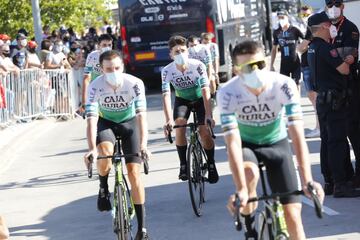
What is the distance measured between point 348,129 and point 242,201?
18.2 ft

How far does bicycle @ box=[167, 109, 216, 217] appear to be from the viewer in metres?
11.5

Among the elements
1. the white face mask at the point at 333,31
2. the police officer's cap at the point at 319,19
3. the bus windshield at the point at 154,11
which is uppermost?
the bus windshield at the point at 154,11

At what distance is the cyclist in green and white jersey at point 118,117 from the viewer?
32.3 ft

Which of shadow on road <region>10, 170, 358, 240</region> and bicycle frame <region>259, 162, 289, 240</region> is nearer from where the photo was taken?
bicycle frame <region>259, 162, 289, 240</region>

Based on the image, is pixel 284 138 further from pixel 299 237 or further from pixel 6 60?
pixel 6 60

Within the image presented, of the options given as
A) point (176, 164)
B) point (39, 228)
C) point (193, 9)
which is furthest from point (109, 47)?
point (193, 9)

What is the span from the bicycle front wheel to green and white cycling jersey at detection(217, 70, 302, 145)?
3.78m

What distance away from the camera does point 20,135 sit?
70.7 feet

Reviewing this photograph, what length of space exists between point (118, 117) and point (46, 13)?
2793cm

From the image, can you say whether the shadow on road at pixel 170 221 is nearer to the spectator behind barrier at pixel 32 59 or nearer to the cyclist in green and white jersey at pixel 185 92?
the cyclist in green and white jersey at pixel 185 92

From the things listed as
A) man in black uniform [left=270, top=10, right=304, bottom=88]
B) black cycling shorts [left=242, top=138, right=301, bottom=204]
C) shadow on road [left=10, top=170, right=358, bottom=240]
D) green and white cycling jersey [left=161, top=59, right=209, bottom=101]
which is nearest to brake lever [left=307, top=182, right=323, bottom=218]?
black cycling shorts [left=242, top=138, right=301, bottom=204]

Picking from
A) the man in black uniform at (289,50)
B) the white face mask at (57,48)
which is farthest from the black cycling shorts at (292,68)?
the white face mask at (57,48)

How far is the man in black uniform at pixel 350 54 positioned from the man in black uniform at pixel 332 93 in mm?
124

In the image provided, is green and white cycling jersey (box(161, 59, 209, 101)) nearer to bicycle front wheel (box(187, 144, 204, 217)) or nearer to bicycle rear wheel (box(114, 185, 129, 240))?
bicycle front wheel (box(187, 144, 204, 217))
